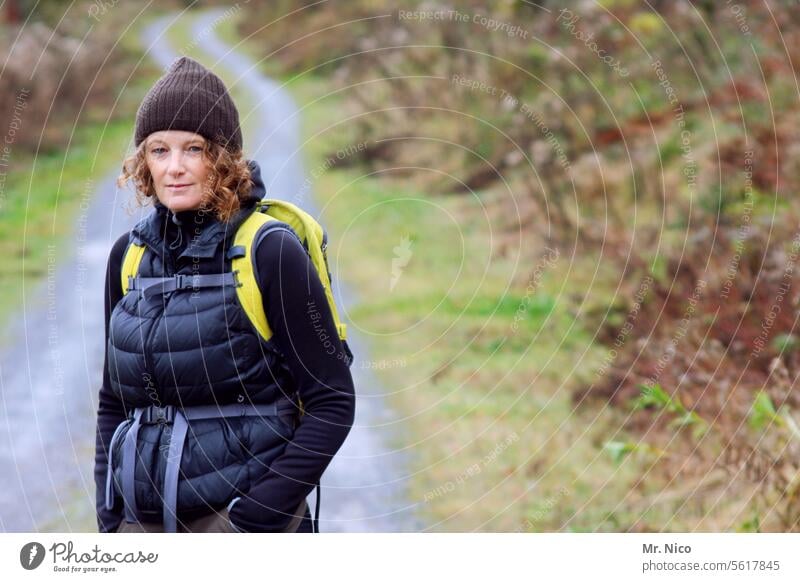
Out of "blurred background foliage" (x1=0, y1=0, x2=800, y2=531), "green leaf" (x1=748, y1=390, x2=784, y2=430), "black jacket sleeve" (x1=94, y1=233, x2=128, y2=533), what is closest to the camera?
"black jacket sleeve" (x1=94, y1=233, x2=128, y2=533)

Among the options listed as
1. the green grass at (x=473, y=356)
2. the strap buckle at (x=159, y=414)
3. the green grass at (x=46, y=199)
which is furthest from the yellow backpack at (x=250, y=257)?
the green grass at (x=46, y=199)

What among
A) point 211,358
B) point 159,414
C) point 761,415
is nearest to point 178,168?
point 211,358

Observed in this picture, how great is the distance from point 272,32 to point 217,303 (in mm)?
8674

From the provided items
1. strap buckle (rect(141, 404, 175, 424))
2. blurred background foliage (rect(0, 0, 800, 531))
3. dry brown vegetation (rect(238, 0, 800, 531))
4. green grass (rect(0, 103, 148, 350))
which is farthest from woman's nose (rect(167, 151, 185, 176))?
green grass (rect(0, 103, 148, 350))

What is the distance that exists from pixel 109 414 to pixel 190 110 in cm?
70

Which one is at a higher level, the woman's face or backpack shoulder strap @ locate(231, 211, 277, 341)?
the woman's face

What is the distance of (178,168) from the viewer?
2.31 m

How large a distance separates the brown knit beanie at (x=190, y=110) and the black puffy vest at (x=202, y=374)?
0.66 feet

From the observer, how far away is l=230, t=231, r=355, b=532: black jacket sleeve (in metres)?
2.18

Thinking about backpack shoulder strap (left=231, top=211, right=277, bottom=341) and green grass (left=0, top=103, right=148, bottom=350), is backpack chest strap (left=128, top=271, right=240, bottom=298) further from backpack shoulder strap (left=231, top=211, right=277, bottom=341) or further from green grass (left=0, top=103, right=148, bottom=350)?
green grass (left=0, top=103, right=148, bottom=350)

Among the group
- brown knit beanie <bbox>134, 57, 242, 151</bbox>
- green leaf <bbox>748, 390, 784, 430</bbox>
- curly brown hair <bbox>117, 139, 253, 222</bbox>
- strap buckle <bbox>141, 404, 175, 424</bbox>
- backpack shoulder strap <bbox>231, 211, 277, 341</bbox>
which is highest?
brown knit beanie <bbox>134, 57, 242, 151</bbox>
